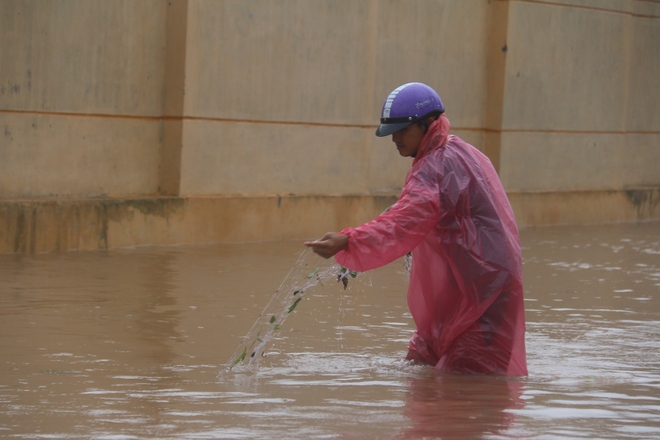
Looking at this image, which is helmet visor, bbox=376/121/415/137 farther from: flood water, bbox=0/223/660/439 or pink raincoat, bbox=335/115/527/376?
flood water, bbox=0/223/660/439

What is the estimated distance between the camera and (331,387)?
5852 millimetres

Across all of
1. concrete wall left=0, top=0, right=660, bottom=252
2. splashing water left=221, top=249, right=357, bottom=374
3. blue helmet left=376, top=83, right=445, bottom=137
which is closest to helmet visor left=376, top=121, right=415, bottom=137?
blue helmet left=376, top=83, right=445, bottom=137

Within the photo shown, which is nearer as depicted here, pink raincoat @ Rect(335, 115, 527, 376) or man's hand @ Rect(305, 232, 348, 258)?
man's hand @ Rect(305, 232, 348, 258)

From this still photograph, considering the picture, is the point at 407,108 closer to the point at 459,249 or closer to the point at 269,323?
the point at 459,249

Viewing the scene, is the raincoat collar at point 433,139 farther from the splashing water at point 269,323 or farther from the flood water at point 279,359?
the flood water at point 279,359

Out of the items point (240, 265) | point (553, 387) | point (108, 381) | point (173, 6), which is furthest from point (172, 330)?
point (173, 6)

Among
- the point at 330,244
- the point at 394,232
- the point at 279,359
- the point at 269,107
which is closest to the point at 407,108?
the point at 394,232

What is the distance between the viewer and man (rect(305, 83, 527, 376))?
19.1ft

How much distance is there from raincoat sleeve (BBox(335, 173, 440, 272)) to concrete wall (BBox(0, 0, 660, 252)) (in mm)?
5997

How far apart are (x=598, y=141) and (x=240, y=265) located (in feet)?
26.6

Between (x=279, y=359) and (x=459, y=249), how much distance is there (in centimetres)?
134

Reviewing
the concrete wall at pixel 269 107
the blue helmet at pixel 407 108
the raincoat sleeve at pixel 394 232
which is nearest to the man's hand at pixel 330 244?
the raincoat sleeve at pixel 394 232

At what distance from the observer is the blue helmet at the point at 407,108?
5.98 metres

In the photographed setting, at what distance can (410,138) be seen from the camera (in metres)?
6.05
